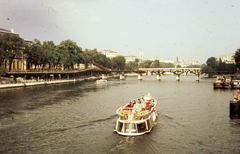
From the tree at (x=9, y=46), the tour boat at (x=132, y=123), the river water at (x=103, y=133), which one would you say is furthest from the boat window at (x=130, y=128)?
the tree at (x=9, y=46)

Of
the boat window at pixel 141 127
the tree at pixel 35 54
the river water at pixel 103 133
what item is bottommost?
the river water at pixel 103 133

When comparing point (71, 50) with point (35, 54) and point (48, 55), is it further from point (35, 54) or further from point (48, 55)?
point (35, 54)

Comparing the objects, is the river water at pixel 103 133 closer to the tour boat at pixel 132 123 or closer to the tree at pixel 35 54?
the tour boat at pixel 132 123

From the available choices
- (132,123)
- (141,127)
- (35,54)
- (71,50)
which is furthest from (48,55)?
(141,127)

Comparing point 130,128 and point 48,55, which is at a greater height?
point 48,55

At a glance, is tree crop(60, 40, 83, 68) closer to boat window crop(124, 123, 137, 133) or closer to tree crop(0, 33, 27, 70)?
tree crop(0, 33, 27, 70)

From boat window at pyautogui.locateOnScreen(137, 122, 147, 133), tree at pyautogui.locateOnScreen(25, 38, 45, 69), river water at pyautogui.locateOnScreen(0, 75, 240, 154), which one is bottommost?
river water at pyautogui.locateOnScreen(0, 75, 240, 154)

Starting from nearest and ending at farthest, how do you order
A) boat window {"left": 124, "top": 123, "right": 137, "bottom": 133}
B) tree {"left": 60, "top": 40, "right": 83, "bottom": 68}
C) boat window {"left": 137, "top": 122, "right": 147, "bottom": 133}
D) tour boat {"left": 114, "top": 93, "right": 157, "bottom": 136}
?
tour boat {"left": 114, "top": 93, "right": 157, "bottom": 136} < boat window {"left": 124, "top": 123, "right": 137, "bottom": 133} < boat window {"left": 137, "top": 122, "right": 147, "bottom": 133} < tree {"left": 60, "top": 40, "right": 83, "bottom": 68}

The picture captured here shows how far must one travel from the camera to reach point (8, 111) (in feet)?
140

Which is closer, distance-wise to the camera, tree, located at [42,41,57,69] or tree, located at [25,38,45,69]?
tree, located at [25,38,45,69]

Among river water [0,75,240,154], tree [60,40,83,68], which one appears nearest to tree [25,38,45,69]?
tree [60,40,83,68]

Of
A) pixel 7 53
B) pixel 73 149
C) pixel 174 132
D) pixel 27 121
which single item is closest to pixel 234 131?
pixel 174 132

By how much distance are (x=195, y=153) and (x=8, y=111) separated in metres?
34.3

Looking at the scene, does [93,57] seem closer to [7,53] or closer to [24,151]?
[7,53]
